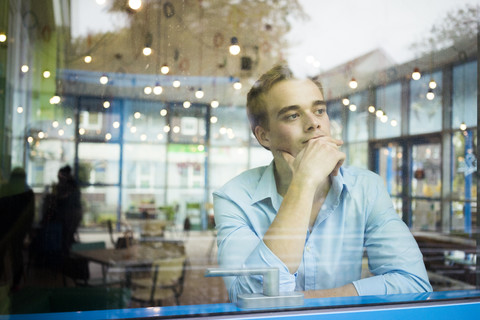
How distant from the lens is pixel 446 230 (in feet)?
8.50

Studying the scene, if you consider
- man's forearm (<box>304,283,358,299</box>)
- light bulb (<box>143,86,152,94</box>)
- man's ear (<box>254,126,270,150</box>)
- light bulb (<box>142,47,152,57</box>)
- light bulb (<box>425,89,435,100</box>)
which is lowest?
man's forearm (<box>304,283,358,299</box>)

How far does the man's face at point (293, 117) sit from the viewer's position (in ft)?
5.39

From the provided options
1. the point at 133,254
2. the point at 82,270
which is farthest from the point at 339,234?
the point at 133,254

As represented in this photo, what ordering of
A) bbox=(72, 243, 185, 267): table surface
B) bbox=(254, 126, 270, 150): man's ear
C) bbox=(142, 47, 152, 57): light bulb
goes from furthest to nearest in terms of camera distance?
bbox=(72, 243, 185, 267): table surface → bbox=(142, 47, 152, 57): light bulb → bbox=(254, 126, 270, 150): man's ear

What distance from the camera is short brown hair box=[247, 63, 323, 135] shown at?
68.9 inches

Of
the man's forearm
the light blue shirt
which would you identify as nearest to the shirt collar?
the light blue shirt

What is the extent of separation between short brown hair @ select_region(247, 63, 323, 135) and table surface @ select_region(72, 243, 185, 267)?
293 cm

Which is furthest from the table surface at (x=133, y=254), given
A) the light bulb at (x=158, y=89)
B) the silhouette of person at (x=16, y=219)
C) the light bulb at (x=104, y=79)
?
the light bulb at (x=158, y=89)

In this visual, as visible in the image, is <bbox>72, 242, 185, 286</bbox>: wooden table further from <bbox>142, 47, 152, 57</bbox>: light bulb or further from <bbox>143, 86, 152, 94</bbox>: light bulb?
<bbox>142, 47, 152, 57</bbox>: light bulb

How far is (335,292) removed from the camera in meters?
1.52

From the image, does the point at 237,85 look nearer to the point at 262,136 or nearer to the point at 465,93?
the point at 262,136

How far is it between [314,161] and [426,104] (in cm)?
98

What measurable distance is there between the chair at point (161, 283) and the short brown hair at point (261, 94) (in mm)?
2773

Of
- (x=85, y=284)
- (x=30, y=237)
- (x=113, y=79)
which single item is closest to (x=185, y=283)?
(x=85, y=284)
